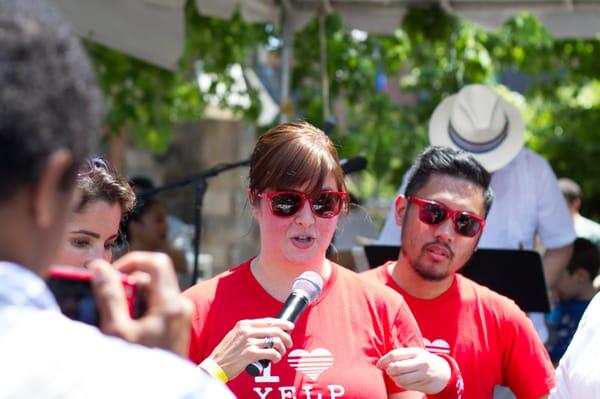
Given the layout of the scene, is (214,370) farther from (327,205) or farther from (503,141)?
(503,141)

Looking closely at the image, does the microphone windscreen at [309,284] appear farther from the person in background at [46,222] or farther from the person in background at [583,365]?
the person in background at [46,222]

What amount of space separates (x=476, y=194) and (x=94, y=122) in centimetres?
262

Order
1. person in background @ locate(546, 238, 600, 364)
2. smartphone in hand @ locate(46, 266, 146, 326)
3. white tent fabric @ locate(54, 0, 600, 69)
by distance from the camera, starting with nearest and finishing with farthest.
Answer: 1. smartphone in hand @ locate(46, 266, 146, 326)
2. person in background @ locate(546, 238, 600, 364)
3. white tent fabric @ locate(54, 0, 600, 69)

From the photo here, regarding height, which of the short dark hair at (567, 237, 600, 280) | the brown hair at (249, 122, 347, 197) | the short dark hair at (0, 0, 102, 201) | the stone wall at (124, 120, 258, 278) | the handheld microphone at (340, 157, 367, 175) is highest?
the short dark hair at (0, 0, 102, 201)

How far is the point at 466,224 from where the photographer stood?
11.8ft

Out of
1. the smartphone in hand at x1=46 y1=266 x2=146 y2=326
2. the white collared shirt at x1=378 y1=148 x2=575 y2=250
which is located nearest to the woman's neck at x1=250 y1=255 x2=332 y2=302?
the smartphone in hand at x1=46 y1=266 x2=146 y2=326

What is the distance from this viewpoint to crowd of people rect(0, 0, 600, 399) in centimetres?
113

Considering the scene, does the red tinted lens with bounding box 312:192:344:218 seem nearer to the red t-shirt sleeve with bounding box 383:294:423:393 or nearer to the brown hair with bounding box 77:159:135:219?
the red t-shirt sleeve with bounding box 383:294:423:393

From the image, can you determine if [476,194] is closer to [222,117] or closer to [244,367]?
[244,367]

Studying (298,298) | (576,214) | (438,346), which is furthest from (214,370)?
(576,214)

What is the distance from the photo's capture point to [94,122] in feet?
3.98

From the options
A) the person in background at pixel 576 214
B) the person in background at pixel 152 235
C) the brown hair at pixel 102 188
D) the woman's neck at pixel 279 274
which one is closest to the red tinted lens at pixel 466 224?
the woman's neck at pixel 279 274

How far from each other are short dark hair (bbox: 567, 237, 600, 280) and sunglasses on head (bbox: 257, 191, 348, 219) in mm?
4018

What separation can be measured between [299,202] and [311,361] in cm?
49
